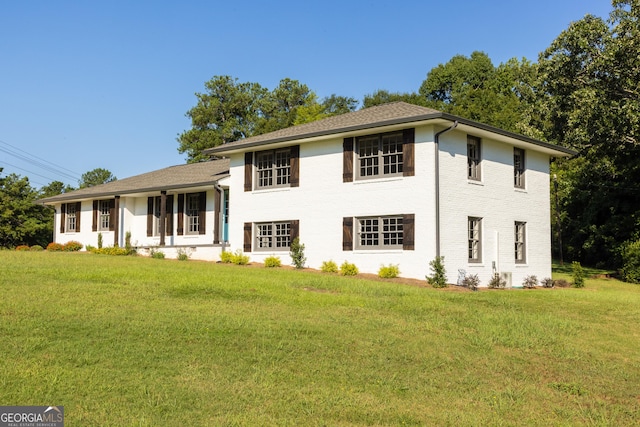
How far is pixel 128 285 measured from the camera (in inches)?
571

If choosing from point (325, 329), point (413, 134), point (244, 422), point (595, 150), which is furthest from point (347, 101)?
point (244, 422)

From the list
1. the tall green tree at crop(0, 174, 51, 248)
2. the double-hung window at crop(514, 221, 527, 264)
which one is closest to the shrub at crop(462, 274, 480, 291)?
the double-hung window at crop(514, 221, 527, 264)

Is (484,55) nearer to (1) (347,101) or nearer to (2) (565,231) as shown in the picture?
(1) (347,101)

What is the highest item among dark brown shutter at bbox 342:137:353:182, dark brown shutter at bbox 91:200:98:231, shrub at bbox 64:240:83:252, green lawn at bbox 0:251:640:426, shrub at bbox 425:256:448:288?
dark brown shutter at bbox 342:137:353:182

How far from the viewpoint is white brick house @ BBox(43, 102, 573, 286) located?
68.0 feet

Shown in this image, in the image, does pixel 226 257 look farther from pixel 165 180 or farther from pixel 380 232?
pixel 165 180

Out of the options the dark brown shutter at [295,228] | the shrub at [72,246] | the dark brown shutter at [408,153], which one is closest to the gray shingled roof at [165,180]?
the shrub at [72,246]

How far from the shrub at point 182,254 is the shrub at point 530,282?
13396 mm

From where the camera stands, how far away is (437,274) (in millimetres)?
19766

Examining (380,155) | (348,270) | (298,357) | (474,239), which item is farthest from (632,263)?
(298,357)

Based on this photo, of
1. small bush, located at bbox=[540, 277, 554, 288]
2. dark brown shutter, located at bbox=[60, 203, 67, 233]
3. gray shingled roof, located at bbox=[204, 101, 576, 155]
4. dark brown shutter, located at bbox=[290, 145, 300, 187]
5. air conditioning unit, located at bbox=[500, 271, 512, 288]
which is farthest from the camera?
dark brown shutter, located at bbox=[60, 203, 67, 233]

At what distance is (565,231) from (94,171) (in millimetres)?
80695

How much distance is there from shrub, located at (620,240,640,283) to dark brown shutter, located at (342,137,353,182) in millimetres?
13855

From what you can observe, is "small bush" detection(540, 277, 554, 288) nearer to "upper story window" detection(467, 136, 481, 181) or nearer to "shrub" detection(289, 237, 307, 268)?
"upper story window" detection(467, 136, 481, 181)
